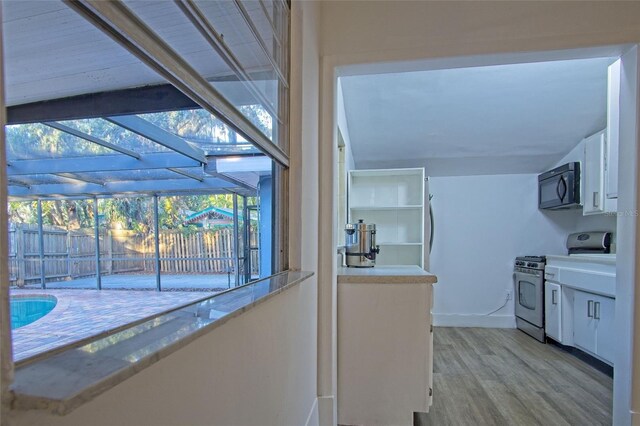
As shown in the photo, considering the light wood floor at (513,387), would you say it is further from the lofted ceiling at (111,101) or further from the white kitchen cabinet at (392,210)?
the lofted ceiling at (111,101)

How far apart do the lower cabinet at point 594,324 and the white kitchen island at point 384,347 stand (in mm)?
1790

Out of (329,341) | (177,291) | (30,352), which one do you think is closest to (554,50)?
(329,341)

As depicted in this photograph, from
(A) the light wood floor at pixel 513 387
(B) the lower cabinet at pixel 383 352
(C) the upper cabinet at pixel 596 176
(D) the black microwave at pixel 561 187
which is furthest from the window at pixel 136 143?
(D) the black microwave at pixel 561 187

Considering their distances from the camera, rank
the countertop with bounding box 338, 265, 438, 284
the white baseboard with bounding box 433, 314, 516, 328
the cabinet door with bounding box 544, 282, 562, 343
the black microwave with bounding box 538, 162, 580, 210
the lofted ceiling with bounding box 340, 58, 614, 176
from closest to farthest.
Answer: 1. the countertop with bounding box 338, 265, 438, 284
2. the lofted ceiling with bounding box 340, 58, 614, 176
3. the cabinet door with bounding box 544, 282, 562, 343
4. the black microwave with bounding box 538, 162, 580, 210
5. the white baseboard with bounding box 433, 314, 516, 328

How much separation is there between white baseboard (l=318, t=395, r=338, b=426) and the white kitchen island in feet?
0.63

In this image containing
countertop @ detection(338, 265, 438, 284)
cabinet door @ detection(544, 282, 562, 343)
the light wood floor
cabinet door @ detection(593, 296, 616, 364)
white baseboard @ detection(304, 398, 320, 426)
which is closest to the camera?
white baseboard @ detection(304, 398, 320, 426)

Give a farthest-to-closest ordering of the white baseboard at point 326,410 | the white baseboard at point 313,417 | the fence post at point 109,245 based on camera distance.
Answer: the white baseboard at point 326,410, the white baseboard at point 313,417, the fence post at point 109,245

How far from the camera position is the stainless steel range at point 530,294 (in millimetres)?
3301

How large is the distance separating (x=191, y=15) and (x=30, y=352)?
0.64 m

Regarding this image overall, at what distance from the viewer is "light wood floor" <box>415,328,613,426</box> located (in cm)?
195

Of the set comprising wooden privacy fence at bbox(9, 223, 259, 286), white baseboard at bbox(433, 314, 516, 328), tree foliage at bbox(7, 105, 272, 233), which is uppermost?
tree foliage at bbox(7, 105, 272, 233)

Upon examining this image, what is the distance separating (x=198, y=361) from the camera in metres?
0.61

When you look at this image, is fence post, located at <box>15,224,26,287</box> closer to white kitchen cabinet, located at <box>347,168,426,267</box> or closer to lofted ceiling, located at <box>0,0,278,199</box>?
lofted ceiling, located at <box>0,0,278,199</box>

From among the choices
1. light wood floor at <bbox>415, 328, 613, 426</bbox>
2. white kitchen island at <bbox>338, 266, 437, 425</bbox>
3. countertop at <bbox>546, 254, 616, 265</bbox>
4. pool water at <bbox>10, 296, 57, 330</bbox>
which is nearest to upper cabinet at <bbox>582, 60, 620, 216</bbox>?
countertop at <bbox>546, 254, 616, 265</bbox>
